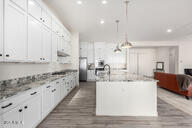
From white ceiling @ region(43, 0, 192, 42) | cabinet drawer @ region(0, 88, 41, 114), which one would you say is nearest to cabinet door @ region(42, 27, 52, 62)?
white ceiling @ region(43, 0, 192, 42)

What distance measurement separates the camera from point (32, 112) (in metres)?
1.72

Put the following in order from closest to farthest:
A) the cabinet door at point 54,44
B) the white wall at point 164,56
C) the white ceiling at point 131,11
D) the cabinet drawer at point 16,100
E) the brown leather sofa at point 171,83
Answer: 1. the cabinet drawer at point 16,100
2. the white ceiling at point 131,11
3. the cabinet door at point 54,44
4. the brown leather sofa at point 171,83
5. the white wall at point 164,56

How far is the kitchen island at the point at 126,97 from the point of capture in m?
2.37

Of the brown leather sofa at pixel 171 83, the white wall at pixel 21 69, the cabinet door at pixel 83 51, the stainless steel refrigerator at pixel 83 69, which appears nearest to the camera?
the white wall at pixel 21 69

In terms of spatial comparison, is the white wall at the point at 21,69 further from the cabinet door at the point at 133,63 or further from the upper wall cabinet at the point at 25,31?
the cabinet door at the point at 133,63

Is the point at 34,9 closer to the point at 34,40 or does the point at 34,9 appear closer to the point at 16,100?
the point at 34,40

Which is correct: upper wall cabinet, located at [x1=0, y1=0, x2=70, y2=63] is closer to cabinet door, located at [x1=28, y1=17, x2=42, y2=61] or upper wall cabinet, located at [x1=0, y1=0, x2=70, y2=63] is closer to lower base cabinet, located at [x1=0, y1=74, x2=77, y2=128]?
cabinet door, located at [x1=28, y1=17, x2=42, y2=61]

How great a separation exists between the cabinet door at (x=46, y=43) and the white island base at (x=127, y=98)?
156 cm

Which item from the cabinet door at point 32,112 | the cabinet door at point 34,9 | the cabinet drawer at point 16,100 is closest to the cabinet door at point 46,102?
the cabinet door at point 32,112

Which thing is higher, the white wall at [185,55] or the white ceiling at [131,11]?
the white ceiling at [131,11]

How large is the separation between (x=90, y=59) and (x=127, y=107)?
5.19m

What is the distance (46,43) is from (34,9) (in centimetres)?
82

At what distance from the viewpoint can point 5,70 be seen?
74.0 inches

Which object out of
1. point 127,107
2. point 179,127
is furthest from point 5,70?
point 179,127
